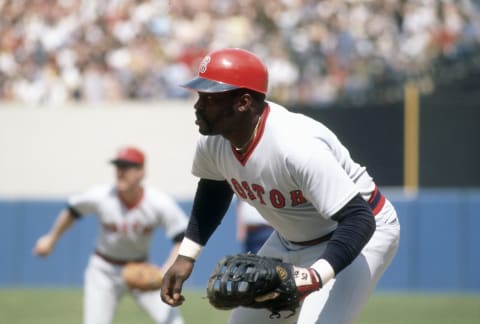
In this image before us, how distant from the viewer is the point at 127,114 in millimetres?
15750

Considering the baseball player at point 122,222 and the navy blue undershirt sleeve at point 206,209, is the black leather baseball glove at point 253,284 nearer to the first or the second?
the navy blue undershirt sleeve at point 206,209

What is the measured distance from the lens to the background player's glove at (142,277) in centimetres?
807

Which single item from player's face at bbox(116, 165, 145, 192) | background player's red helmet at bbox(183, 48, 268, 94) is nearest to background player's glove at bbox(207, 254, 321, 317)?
background player's red helmet at bbox(183, 48, 268, 94)

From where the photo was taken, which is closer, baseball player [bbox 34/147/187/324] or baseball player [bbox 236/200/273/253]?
baseball player [bbox 34/147/187/324]

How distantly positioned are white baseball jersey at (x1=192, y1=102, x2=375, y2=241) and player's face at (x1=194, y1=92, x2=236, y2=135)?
0.20 meters

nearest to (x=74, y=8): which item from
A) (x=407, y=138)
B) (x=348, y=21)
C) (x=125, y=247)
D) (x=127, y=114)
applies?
(x=127, y=114)

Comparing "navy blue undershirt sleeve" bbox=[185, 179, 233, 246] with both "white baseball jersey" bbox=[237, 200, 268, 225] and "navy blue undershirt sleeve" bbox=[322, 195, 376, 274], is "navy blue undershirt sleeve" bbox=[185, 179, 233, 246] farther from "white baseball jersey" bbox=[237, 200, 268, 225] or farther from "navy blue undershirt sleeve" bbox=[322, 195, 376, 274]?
"white baseball jersey" bbox=[237, 200, 268, 225]

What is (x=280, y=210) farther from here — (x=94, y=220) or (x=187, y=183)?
(x=187, y=183)

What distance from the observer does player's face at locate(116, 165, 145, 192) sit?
855 centimetres

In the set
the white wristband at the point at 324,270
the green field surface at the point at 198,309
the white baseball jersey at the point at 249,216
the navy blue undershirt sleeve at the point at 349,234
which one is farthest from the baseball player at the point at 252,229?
the white wristband at the point at 324,270

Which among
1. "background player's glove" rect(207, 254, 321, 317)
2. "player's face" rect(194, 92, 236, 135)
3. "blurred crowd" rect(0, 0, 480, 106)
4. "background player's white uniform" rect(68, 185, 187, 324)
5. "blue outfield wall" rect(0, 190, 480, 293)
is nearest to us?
"background player's glove" rect(207, 254, 321, 317)

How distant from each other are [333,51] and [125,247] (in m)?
7.69

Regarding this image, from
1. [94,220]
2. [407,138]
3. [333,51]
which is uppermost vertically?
[333,51]

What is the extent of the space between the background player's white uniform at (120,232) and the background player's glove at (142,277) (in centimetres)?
12
